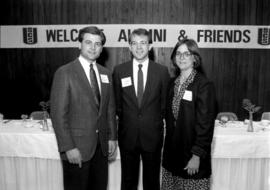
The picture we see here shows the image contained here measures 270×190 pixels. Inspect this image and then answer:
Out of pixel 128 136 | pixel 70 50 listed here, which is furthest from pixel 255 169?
pixel 70 50

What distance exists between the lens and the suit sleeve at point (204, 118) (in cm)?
188

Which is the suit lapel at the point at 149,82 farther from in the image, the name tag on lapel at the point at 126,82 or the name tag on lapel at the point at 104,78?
the name tag on lapel at the point at 104,78

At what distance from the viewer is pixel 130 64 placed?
242 cm

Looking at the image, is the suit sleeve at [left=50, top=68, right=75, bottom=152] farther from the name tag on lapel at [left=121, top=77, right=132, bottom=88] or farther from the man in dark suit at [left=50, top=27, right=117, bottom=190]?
the name tag on lapel at [left=121, top=77, right=132, bottom=88]

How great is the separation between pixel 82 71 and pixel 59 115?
0.37 metres

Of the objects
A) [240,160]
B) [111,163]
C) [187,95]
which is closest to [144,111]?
[187,95]

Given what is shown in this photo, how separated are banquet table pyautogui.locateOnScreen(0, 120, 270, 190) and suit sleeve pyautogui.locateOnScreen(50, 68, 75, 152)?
87 centimetres

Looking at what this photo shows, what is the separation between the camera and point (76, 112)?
6.59 ft

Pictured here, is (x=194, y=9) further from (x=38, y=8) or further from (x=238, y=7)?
(x=38, y=8)

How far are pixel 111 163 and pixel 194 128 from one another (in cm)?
118

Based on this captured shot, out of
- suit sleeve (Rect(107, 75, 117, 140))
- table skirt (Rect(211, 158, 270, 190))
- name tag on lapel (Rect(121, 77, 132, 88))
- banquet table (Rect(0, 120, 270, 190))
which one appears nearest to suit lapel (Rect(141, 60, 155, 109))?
name tag on lapel (Rect(121, 77, 132, 88))

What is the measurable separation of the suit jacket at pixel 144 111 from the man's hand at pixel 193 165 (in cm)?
A: 46

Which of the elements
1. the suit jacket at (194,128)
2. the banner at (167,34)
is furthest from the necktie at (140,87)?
the banner at (167,34)

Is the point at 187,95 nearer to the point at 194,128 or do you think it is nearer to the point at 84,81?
the point at 194,128
